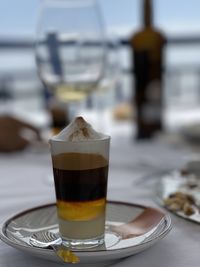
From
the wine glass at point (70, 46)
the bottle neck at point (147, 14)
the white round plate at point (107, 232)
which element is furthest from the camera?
the bottle neck at point (147, 14)

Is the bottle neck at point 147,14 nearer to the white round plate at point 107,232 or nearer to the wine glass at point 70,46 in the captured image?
the wine glass at point 70,46

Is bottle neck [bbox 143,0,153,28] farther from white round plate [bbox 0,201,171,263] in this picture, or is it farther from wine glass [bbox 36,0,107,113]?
white round plate [bbox 0,201,171,263]

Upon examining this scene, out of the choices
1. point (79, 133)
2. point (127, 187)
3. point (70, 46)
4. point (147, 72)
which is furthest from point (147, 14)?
point (79, 133)

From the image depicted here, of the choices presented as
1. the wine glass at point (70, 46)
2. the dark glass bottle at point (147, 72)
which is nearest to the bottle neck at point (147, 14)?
the dark glass bottle at point (147, 72)

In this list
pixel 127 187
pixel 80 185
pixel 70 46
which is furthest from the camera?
pixel 70 46

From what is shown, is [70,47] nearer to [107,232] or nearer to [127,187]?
[127,187]

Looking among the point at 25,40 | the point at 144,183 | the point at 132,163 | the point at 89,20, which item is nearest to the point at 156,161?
A: the point at 132,163

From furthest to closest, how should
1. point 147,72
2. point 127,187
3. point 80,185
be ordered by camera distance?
point 147,72, point 127,187, point 80,185
